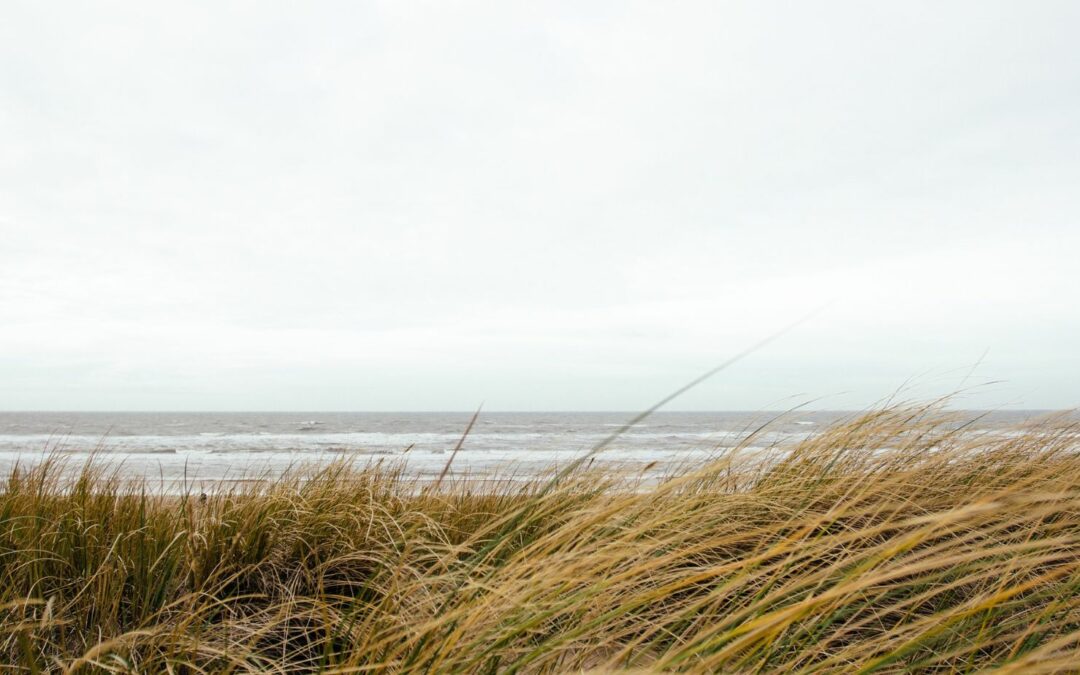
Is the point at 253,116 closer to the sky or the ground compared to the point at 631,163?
closer to the sky

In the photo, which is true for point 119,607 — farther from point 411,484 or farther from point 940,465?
point 940,465

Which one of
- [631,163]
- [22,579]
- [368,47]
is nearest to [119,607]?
[22,579]

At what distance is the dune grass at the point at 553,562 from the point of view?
143 centimetres

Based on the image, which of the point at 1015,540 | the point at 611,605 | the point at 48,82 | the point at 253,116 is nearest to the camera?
the point at 611,605

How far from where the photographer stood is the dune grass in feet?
4.69

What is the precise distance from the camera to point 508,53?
669 inches

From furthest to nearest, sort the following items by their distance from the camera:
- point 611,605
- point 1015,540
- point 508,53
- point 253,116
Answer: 1. point 253,116
2. point 508,53
3. point 1015,540
4. point 611,605

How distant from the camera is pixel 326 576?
247 centimetres

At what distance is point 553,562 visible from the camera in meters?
1.53

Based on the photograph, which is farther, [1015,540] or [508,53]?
[508,53]

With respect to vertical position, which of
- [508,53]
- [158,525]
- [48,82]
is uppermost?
[508,53]

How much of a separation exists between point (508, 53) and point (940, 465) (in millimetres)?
16651

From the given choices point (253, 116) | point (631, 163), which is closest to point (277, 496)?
point (631, 163)

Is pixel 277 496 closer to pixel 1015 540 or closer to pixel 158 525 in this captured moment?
pixel 158 525
